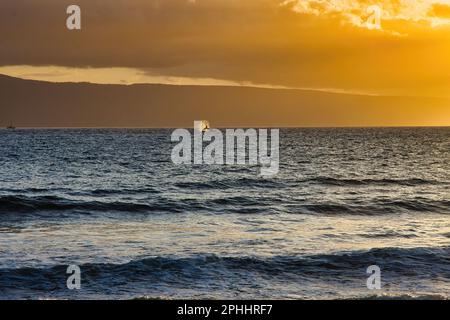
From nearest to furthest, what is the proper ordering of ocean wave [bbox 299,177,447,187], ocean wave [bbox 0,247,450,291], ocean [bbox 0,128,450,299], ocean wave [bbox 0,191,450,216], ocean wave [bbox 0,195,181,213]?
ocean [bbox 0,128,450,299] → ocean wave [bbox 0,247,450,291] → ocean wave [bbox 0,191,450,216] → ocean wave [bbox 0,195,181,213] → ocean wave [bbox 299,177,447,187]

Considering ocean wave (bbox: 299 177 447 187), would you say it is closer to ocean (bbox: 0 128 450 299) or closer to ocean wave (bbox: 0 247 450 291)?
Answer: ocean (bbox: 0 128 450 299)

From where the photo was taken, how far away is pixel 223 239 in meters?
21.8

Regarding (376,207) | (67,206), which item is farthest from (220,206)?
(376,207)

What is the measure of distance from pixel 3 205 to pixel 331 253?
67.3 ft

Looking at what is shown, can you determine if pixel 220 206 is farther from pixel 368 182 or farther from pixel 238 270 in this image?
pixel 368 182

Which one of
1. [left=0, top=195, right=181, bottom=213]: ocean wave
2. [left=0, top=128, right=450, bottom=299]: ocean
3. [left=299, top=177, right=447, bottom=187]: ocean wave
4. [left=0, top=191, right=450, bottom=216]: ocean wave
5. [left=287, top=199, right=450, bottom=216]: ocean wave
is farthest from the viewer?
[left=299, top=177, right=447, bottom=187]: ocean wave

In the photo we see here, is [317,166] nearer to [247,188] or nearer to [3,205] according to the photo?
[247,188]

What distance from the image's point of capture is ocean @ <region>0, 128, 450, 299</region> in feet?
50.7

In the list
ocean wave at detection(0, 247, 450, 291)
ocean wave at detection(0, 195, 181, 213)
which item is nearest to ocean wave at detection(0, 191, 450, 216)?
ocean wave at detection(0, 195, 181, 213)

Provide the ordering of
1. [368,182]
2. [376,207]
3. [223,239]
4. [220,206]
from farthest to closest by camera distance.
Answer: [368,182] → [220,206] → [376,207] → [223,239]

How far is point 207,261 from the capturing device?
703 inches
